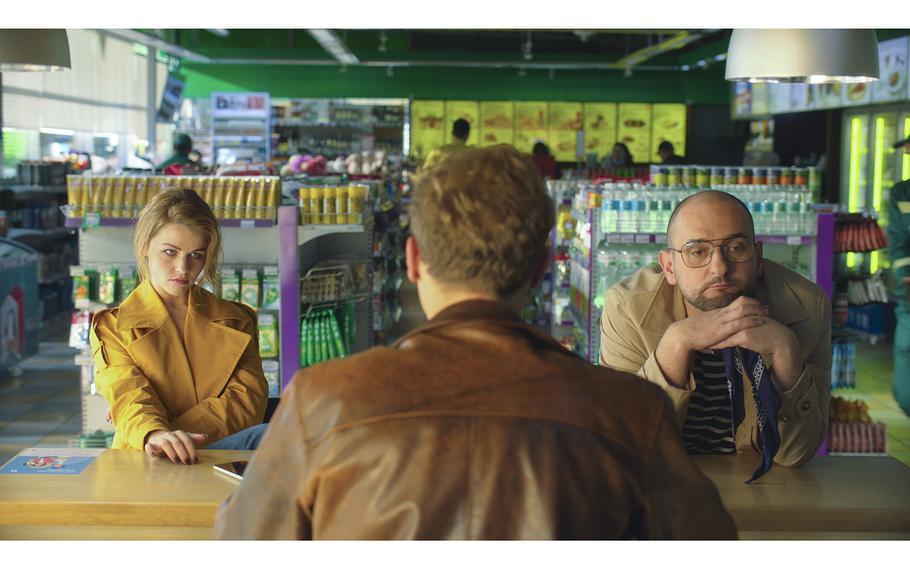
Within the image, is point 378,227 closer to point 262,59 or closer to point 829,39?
point 829,39

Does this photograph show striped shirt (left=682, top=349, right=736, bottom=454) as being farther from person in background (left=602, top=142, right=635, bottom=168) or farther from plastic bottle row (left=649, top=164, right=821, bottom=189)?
person in background (left=602, top=142, right=635, bottom=168)

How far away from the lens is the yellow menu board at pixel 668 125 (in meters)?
18.6

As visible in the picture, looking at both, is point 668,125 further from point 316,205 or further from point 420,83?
point 316,205

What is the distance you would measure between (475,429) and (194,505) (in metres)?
0.98

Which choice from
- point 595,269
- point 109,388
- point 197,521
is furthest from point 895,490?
point 595,269

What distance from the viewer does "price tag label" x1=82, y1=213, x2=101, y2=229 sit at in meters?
5.39

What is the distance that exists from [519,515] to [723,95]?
1801 centimetres

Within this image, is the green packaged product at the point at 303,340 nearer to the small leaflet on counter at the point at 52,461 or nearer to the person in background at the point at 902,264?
the small leaflet on counter at the point at 52,461

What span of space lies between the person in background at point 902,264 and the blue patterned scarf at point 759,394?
4014 millimetres

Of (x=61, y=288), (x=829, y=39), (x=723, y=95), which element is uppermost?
(x=723, y=95)

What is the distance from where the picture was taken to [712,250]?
104 inches

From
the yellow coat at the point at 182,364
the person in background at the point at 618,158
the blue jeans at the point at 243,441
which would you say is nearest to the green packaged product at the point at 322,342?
the yellow coat at the point at 182,364

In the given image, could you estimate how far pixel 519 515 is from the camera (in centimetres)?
142

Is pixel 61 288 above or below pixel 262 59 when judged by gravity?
below
